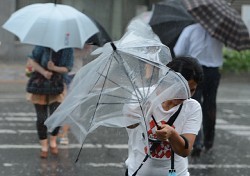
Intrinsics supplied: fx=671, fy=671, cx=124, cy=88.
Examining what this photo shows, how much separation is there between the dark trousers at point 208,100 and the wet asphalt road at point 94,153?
0.72 feet

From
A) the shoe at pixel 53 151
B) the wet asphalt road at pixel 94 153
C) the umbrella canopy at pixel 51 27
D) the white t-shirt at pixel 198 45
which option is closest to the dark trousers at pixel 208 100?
the white t-shirt at pixel 198 45

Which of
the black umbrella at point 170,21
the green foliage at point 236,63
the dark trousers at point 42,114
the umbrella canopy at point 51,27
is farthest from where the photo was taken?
the green foliage at point 236,63

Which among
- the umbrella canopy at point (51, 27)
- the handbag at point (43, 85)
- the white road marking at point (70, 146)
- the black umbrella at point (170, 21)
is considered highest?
the umbrella canopy at point (51, 27)

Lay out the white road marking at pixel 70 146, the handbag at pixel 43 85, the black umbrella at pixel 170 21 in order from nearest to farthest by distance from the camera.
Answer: the handbag at pixel 43 85 < the white road marking at pixel 70 146 < the black umbrella at pixel 170 21

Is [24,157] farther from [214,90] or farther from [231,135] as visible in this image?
[231,135]

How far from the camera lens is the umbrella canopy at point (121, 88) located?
3.59 meters

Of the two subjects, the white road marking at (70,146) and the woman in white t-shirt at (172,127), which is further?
the white road marking at (70,146)

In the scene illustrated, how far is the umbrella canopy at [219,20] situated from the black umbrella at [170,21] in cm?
42

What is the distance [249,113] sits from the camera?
1274 cm

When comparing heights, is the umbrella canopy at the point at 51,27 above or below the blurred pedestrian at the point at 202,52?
above

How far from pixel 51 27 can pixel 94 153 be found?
70.5 inches

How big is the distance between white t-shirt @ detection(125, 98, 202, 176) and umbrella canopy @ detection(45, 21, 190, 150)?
0.41 feet

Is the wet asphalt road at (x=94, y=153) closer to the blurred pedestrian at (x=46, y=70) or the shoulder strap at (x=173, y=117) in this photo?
the blurred pedestrian at (x=46, y=70)

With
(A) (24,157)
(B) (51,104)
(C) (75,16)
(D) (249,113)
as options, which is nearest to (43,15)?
(C) (75,16)
